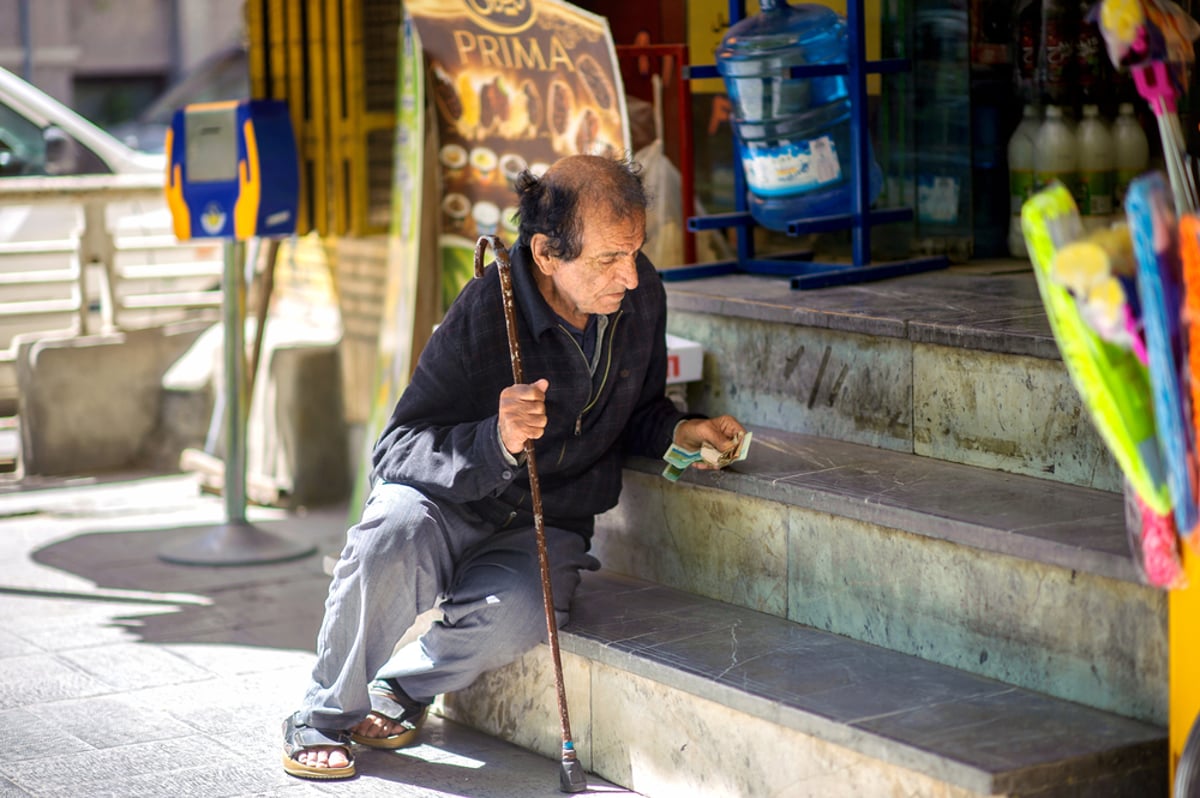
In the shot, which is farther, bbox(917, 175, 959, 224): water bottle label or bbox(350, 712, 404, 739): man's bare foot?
bbox(917, 175, 959, 224): water bottle label

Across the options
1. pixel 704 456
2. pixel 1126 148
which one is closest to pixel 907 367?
pixel 704 456

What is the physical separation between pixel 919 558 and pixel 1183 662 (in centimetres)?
69

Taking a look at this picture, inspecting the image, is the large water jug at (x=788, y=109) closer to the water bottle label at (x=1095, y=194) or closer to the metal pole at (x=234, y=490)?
the water bottle label at (x=1095, y=194)

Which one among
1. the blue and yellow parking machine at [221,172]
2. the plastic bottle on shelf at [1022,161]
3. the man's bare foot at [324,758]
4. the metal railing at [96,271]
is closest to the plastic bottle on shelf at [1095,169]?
the plastic bottle on shelf at [1022,161]

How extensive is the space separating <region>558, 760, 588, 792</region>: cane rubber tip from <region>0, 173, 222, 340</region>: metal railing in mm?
3886

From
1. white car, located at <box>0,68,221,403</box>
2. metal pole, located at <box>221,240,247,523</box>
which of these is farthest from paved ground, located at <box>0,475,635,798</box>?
white car, located at <box>0,68,221,403</box>

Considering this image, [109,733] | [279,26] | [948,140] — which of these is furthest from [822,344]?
[279,26]

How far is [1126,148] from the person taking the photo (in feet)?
15.9

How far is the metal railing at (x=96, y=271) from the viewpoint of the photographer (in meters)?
7.57

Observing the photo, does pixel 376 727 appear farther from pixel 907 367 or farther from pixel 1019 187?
pixel 1019 187

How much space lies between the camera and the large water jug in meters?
4.90

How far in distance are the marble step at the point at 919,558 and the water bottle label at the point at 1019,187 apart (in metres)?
1.15

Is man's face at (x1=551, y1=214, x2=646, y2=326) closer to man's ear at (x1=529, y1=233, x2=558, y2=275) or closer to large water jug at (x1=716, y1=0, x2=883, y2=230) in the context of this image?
man's ear at (x1=529, y1=233, x2=558, y2=275)

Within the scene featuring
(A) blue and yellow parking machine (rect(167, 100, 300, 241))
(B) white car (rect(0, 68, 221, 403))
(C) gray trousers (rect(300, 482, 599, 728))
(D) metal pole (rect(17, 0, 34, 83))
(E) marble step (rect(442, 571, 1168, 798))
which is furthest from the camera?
(D) metal pole (rect(17, 0, 34, 83))
